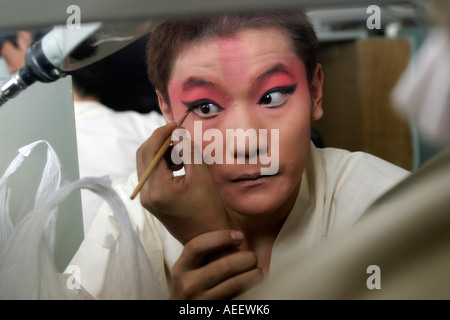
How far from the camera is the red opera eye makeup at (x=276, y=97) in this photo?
657 mm

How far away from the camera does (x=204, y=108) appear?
2.21ft

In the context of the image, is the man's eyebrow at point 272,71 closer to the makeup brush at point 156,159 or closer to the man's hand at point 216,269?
the makeup brush at point 156,159

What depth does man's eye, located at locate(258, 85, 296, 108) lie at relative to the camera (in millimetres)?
657

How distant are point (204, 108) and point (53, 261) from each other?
0.31 m

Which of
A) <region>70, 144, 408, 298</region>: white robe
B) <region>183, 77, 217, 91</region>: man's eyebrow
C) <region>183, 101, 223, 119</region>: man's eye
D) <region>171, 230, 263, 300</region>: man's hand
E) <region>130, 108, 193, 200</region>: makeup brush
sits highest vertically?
<region>183, 77, 217, 91</region>: man's eyebrow

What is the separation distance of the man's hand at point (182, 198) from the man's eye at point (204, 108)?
0.05m

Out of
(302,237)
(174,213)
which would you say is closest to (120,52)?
(174,213)

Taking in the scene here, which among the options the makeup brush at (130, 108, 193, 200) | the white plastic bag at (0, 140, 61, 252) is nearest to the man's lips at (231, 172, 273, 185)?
the makeup brush at (130, 108, 193, 200)

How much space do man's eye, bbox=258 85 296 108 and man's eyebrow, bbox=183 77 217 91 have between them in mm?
69

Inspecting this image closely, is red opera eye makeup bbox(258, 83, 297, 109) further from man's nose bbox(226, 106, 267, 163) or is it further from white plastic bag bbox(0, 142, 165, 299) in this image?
white plastic bag bbox(0, 142, 165, 299)

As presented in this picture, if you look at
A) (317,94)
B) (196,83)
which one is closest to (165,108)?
(196,83)

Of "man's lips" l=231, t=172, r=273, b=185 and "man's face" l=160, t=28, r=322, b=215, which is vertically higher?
"man's face" l=160, t=28, r=322, b=215

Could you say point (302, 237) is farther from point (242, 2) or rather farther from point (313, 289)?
point (242, 2)
